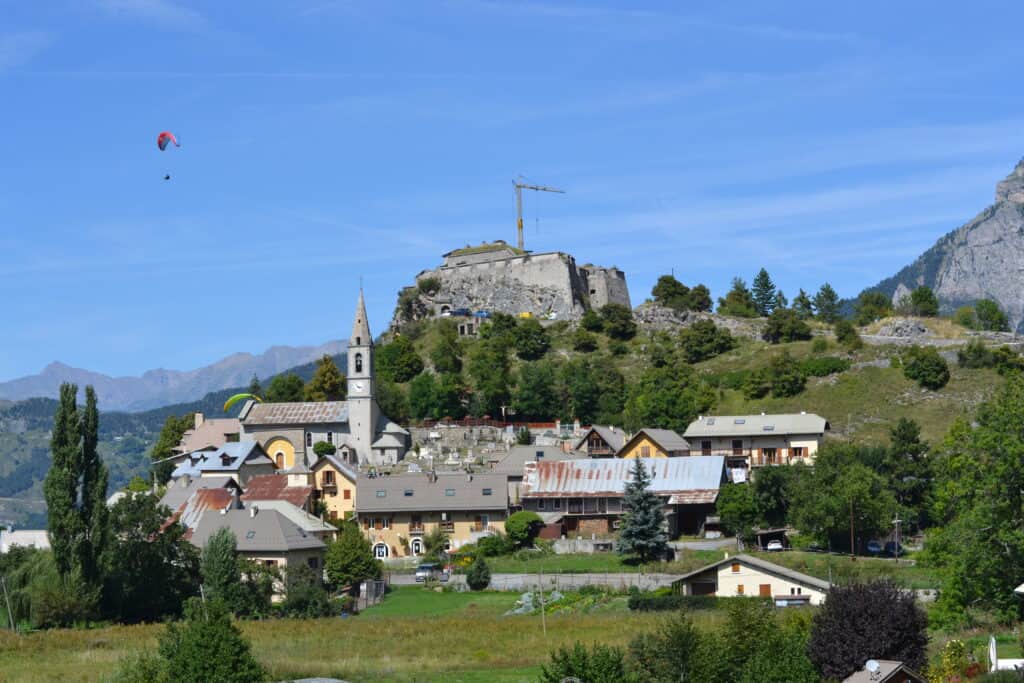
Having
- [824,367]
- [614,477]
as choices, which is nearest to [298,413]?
[614,477]

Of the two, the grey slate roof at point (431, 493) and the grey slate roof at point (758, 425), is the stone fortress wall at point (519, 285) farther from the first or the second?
the grey slate roof at point (431, 493)

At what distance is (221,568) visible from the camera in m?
59.8

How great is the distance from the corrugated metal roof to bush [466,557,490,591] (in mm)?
12708

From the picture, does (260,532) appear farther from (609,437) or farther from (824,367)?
(824,367)

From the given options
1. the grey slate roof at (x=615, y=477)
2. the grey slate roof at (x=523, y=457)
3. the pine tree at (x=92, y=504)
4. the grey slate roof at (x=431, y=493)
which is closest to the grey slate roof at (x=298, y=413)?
the grey slate roof at (x=523, y=457)

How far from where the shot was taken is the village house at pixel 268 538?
212 ft

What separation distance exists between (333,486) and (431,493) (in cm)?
695

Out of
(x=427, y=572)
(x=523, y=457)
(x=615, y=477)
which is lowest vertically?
(x=427, y=572)

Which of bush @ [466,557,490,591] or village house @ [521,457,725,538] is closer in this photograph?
bush @ [466,557,490,591]

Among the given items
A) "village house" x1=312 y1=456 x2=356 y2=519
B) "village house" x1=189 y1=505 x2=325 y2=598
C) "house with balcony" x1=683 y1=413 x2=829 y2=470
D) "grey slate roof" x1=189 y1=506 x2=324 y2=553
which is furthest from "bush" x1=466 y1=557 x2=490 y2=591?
"house with balcony" x1=683 y1=413 x2=829 y2=470

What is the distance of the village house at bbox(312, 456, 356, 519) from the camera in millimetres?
79938

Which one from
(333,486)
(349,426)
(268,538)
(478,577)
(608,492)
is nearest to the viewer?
(478,577)

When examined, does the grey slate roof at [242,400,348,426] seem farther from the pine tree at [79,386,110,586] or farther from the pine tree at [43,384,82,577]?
the pine tree at [79,386,110,586]

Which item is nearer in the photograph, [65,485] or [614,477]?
[65,485]
